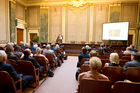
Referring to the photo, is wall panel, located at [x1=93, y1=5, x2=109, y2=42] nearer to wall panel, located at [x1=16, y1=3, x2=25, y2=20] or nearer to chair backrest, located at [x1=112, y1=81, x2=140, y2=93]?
wall panel, located at [x1=16, y1=3, x2=25, y2=20]

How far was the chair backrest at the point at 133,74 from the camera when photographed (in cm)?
174

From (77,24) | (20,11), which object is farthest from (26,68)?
(20,11)

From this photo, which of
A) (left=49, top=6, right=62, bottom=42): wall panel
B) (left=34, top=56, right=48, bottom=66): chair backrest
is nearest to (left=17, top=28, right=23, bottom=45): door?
(left=49, top=6, right=62, bottom=42): wall panel

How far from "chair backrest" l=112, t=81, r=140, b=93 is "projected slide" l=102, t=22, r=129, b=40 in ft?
26.3

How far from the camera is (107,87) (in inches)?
46.6

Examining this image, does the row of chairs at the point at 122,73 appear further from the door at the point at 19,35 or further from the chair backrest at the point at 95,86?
the door at the point at 19,35

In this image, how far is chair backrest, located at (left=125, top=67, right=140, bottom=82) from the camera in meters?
1.74

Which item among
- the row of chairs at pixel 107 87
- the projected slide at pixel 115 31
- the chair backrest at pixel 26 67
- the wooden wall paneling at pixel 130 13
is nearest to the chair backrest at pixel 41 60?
the chair backrest at pixel 26 67

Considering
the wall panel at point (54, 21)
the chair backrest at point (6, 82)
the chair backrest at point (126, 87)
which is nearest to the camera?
the chair backrest at point (126, 87)

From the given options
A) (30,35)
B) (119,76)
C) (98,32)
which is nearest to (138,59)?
(119,76)

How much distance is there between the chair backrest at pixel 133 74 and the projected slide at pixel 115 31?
7.25 meters

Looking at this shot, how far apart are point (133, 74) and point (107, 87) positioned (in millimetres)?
902

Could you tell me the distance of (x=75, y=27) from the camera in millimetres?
10234

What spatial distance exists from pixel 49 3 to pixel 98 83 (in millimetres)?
10535
